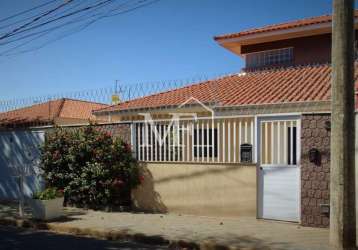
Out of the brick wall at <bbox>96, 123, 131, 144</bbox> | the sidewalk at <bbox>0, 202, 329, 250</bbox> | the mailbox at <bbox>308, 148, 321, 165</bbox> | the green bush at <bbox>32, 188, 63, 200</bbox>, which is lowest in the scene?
the sidewalk at <bbox>0, 202, 329, 250</bbox>

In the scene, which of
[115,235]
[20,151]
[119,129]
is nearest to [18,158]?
[20,151]

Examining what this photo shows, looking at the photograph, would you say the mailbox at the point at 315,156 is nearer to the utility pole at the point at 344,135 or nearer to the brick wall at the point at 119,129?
the utility pole at the point at 344,135

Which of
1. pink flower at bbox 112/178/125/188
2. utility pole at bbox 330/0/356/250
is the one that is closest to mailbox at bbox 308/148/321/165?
utility pole at bbox 330/0/356/250

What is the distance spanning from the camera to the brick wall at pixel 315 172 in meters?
8.02

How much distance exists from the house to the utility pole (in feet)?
6.41

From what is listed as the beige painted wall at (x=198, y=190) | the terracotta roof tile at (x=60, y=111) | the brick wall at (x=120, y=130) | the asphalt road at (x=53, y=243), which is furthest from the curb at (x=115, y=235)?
the terracotta roof tile at (x=60, y=111)

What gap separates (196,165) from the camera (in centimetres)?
954

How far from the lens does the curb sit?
7016mm

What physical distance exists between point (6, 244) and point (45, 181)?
Answer: 457 cm

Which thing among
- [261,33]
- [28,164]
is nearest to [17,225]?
[28,164]

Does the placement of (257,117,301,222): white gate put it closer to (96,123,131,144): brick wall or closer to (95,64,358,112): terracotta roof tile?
(95,64,358,112): terracotta roof tile

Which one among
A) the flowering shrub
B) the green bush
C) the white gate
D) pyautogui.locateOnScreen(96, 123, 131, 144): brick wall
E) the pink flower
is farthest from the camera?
pyautogui.locateOnScreen(96, 123, 131, 144): brick wall

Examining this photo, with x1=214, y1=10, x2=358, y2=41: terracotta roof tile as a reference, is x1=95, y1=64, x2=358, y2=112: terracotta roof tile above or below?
below

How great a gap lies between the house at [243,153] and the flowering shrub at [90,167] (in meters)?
0.42
